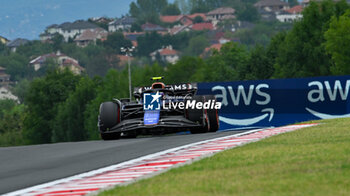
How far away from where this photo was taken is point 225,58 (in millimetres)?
104000

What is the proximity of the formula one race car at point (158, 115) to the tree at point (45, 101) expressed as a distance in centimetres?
7157

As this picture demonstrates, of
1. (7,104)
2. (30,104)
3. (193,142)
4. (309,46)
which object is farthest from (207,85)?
(7,104)

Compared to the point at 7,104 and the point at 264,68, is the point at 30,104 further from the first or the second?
the point at 7,104

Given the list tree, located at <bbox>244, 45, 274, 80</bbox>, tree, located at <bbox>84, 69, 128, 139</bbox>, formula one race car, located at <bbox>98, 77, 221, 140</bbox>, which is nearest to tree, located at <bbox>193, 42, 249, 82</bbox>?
tree, located at <bbox>244, 45, 274, 80</bbox>

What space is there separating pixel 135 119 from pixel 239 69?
69172 mm

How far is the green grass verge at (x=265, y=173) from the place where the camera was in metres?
9.59

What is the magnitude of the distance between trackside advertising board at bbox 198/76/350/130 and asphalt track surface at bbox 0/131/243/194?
959 centimetres

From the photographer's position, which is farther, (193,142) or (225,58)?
(225,58)

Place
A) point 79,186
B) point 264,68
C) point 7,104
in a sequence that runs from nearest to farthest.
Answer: point 79,186 < point 264,68 < point 7,104

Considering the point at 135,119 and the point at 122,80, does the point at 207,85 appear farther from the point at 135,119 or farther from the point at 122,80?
the point at 122,80

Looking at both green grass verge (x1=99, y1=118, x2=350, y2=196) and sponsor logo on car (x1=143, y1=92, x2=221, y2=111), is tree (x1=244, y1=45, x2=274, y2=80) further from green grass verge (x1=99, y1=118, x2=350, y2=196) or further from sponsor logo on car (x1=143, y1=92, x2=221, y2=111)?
green grass verge (x1=99, y1=118, x2=350, y2=196)

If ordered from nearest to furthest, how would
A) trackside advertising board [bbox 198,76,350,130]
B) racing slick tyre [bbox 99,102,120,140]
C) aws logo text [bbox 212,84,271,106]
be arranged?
racing slick tyre [bbox 99,102,120,140], trackside advertising board [bbox 198,76,350,130], aws logo text [bbox 212,84,271,106]

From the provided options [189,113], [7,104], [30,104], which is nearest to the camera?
[189,113]

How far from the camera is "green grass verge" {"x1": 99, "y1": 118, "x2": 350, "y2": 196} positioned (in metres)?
9.59
